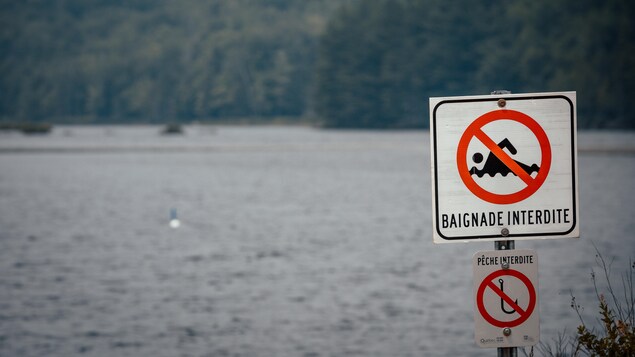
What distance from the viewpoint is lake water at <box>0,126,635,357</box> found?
2150 cm

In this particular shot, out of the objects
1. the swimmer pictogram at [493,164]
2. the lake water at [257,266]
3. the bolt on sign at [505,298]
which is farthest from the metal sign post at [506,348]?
the lake water at [257,266]

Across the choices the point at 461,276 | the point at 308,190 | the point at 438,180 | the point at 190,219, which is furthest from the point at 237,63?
the point at 438,180

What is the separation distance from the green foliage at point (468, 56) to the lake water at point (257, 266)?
34.8 m

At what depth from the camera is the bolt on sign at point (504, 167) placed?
14.5 ft

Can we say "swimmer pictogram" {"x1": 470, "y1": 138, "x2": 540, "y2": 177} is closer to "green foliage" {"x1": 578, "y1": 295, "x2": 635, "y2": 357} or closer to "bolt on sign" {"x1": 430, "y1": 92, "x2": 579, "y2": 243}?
"bolt on sign" {"x1": 430, "y1": 92, "x2": 579, "y2": 243}

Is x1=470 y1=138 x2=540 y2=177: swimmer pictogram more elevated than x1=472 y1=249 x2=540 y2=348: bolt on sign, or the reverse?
x1=470 y1=138 x2=540 y2=177: swimmer pictogram

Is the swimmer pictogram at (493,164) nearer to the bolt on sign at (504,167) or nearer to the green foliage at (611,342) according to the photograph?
the bolt on sign at (504,167)

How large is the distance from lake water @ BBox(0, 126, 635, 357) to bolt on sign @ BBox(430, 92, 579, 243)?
276 inches

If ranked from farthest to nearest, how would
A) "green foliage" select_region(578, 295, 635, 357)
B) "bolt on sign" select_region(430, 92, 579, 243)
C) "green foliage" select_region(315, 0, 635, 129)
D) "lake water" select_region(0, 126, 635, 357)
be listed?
"green foliage" select_region(315, 0, 635, 129), "lake water" select_region(0, 126, 635, 357), "green foliage" select_region(578, 295, 635, 357), "bolt on sign" select_region(430, 92, 579, 243)

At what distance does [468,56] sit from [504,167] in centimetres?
13946

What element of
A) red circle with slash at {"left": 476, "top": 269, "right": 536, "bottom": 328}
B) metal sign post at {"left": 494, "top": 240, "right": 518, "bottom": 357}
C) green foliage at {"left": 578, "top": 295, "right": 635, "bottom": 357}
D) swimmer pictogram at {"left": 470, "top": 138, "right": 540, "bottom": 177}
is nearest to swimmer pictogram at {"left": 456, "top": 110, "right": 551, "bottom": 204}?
swimmer pictogram at {"left": 470, "top": 138, "right": 540, "bottom": 177}

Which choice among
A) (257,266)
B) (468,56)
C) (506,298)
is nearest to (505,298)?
(506,298)

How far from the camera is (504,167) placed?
4.47m

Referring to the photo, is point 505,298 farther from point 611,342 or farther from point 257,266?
point 257,266
